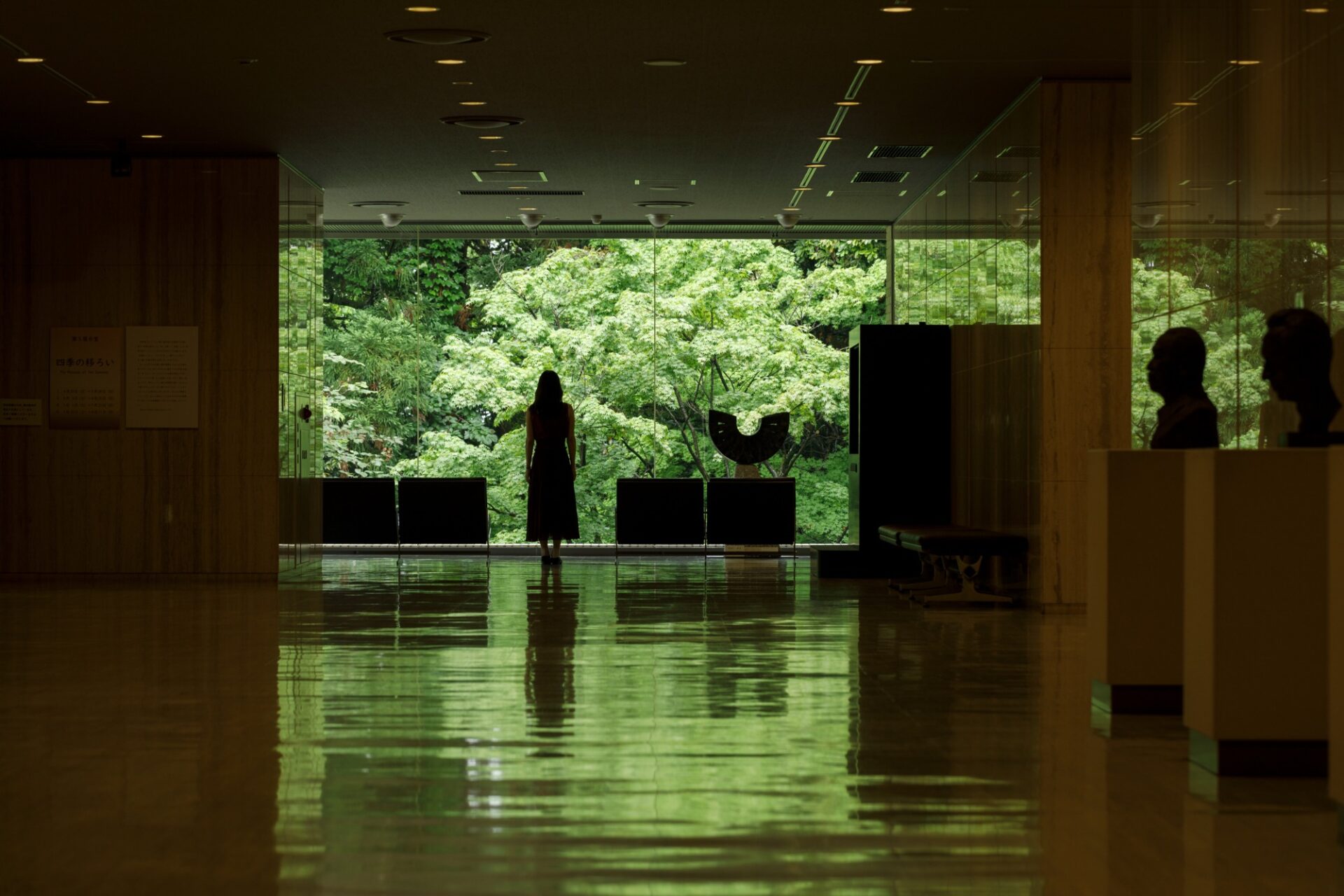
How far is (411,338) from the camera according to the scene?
18.0 meters

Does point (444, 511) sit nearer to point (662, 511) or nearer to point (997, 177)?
point (662, 511)

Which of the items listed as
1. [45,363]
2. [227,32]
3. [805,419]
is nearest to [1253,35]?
[227,32]

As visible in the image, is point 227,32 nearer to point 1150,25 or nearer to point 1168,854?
point 1150,25

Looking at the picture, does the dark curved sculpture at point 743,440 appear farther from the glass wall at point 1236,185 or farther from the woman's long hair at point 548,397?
the glass wall at point 1236,185

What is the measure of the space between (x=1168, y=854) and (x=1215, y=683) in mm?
1023

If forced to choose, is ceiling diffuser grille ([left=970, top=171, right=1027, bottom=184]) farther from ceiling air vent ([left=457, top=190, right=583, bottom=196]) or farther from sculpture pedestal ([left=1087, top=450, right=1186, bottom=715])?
sculpture pedestal ([left=1087, top=450, right=1186, bottom=715])

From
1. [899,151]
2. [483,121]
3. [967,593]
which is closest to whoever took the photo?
[967,593]

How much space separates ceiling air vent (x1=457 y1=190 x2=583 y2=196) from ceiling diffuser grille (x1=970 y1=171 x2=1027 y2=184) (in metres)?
4.27

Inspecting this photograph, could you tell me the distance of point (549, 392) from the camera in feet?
45.6

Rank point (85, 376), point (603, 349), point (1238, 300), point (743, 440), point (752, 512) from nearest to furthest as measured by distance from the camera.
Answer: point (1238, 300), point (85, 376), point (752, 512), point (743, 440), point (603, 349)

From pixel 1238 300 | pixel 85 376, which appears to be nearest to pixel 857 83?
pixel 1238 300

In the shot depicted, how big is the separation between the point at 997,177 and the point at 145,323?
22.7 ft

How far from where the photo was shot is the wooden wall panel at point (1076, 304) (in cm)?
972

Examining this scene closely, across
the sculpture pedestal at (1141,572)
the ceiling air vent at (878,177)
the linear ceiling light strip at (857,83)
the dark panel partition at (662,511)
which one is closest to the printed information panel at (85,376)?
the dark panel partition at (662,511)
